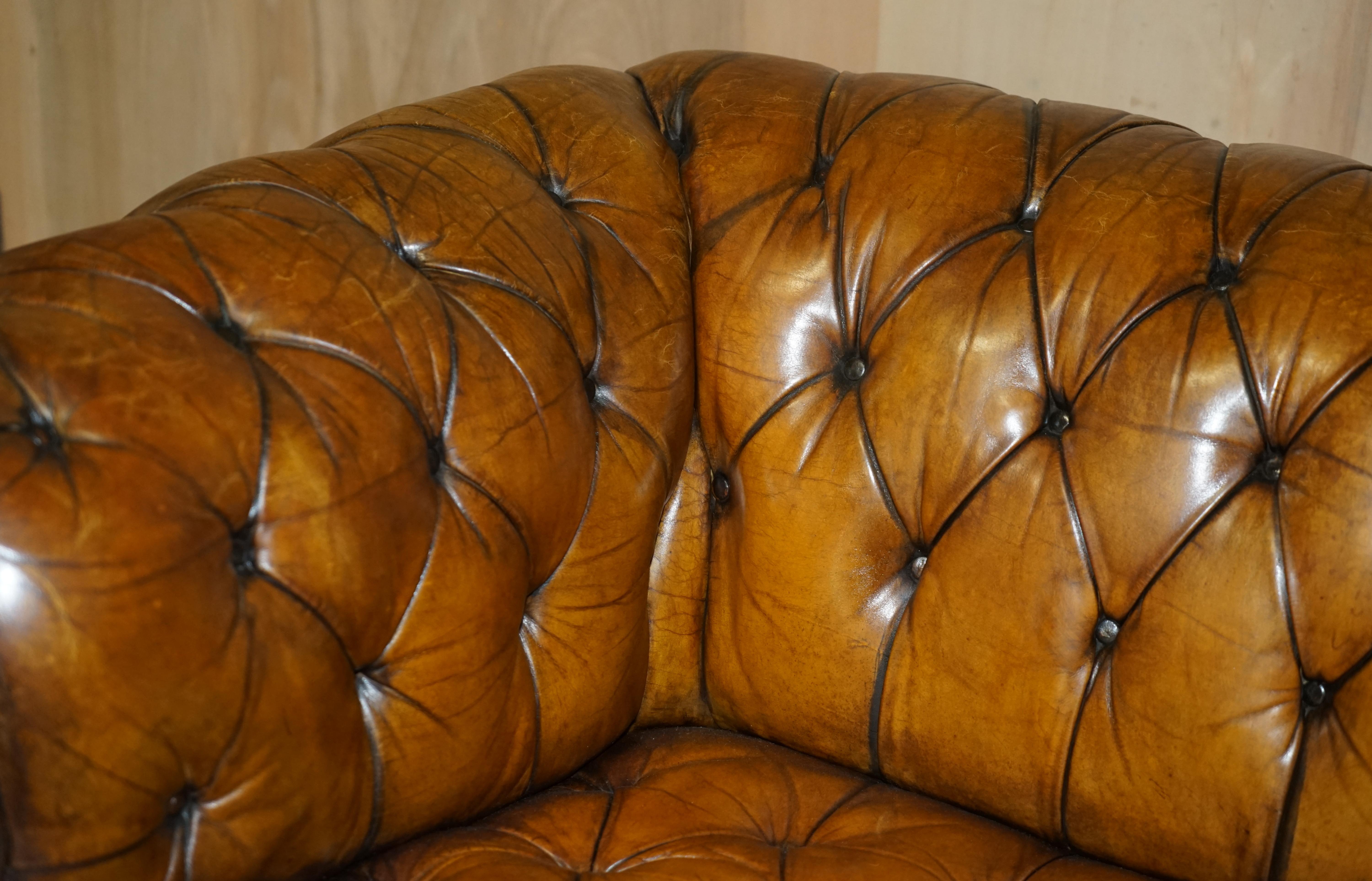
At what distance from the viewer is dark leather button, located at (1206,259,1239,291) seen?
38.6 inches

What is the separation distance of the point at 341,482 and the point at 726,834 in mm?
454

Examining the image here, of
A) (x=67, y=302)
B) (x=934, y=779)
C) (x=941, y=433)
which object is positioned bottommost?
(x=934, y=779)

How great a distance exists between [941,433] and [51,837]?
76cm

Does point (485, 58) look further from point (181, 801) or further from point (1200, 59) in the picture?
point (181, 801)

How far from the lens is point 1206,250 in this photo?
0.99 metres

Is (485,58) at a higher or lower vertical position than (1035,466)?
higher

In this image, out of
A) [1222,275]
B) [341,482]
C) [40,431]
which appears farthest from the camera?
[1222,275]

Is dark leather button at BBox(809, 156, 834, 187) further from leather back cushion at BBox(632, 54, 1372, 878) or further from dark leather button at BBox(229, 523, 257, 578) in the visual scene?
dark leather button at BBox(229, 523, 257, 578)

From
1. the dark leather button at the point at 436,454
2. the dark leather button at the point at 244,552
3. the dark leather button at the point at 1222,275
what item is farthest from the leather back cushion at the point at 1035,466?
the dark leather button at the point at 244,552

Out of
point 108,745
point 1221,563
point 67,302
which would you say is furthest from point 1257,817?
point 67,302

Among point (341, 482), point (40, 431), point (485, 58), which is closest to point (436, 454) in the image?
point (341, 482)

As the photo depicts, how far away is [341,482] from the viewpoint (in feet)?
2.85

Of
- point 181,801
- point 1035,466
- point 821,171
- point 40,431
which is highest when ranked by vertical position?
point 821,171

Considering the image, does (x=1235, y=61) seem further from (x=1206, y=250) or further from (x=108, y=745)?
(x=108, y=745)
